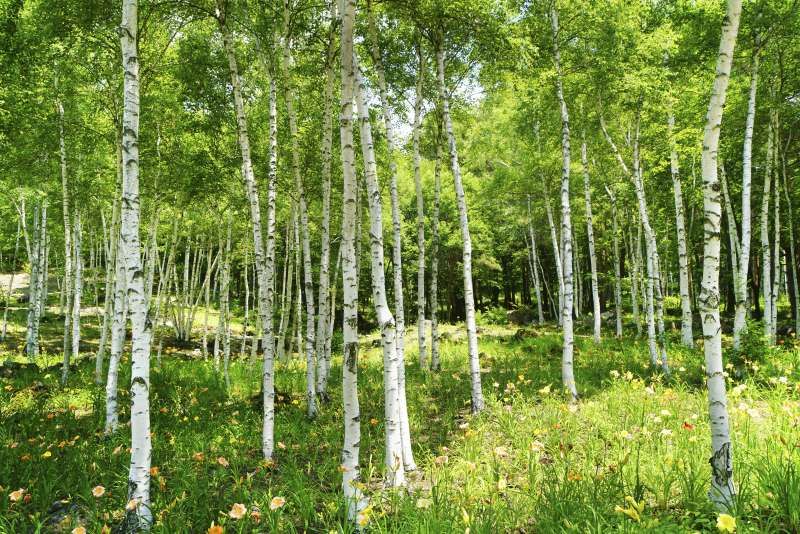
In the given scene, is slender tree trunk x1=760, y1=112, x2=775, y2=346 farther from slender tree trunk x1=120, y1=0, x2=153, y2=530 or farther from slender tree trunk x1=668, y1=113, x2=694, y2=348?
slender tree trunk x1=120, y1=0, x2=153, y2=530

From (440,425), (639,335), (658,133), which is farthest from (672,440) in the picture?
(639,335)

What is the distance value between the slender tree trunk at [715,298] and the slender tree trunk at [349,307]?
9.26ft

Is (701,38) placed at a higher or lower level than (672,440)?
higher

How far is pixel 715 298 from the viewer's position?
332 cm

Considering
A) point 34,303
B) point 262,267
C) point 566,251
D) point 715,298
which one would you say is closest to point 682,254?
point 566,251

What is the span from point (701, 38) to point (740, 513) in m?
11.6

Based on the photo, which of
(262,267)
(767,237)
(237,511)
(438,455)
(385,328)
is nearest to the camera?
(237,511)

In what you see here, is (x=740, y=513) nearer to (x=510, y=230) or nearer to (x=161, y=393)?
(x=161, y=393)

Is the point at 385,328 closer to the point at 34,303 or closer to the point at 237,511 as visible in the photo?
the point at 237,511

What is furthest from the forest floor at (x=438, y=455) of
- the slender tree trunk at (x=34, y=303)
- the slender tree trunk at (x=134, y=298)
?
the slender tree trunk at (x=34, y=303)

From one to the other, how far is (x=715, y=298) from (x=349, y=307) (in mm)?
3064

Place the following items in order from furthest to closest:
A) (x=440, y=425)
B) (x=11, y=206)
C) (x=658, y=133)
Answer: (x=11, y=206)
(x=658, y=133)
(x=440, y=425)

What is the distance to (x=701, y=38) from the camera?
10.4 metres

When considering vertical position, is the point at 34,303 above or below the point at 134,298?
below
